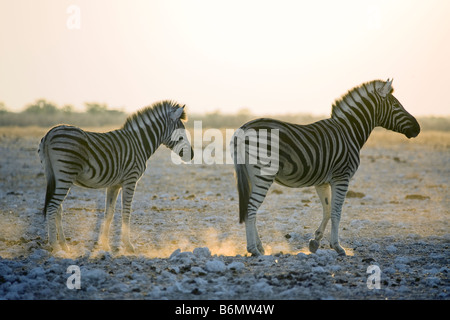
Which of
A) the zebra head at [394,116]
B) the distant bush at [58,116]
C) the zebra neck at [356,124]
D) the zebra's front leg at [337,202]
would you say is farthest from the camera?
the distant bush at [58,116]

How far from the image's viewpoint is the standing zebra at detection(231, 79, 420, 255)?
24.8 feet

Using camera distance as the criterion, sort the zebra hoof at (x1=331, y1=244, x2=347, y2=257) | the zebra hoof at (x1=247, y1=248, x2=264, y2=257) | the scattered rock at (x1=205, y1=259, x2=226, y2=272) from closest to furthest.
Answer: the scattered rock at (x1=205, y1=259, x2=226, y2=272) → the zebra hoof at (x1=247, y1=248, x2=264, y2=257) → the zebra hoof at (x1=331, y1=244, x2=347, y2=257)

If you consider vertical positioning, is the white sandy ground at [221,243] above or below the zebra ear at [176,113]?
below

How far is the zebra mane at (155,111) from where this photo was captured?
347 inches

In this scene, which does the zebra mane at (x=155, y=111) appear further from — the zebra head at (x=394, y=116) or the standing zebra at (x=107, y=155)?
the zebra head at (x=394, y=116)

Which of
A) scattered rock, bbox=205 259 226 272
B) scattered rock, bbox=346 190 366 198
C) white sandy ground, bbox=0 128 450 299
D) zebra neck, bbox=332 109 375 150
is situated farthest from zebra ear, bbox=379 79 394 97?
scattered rock, bbox=346 190 366 198

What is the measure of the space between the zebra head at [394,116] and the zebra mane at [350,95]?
0.10 meters

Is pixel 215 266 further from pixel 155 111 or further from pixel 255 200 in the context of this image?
pixel 155 111

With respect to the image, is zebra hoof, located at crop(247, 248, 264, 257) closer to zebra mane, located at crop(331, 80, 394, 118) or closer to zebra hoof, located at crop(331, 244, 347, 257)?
zebra hoof, located at crop(331, 244, 347, 257)

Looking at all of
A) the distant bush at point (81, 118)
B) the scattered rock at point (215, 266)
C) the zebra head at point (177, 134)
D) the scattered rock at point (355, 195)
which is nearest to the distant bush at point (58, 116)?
the distant bush at point (81, 118)

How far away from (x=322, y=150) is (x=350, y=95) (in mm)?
1405

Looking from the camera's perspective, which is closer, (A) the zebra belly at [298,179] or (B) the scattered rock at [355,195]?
(A) the zebra belly at [298,179]

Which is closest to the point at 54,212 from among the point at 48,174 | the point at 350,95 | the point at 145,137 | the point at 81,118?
the point at 48,174

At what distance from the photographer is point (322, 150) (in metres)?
8.05
